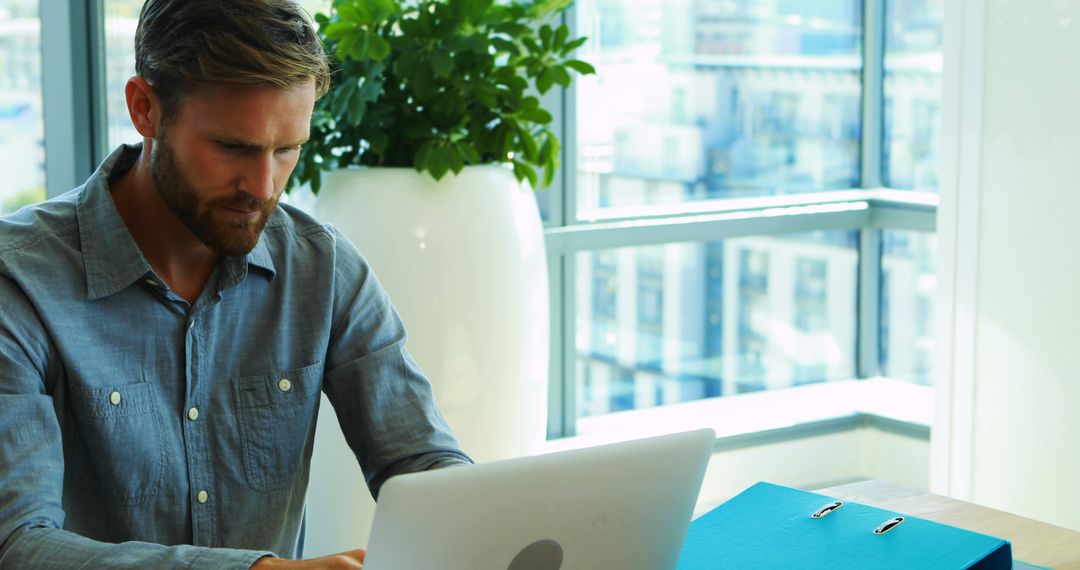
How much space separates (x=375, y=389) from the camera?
5.57ft

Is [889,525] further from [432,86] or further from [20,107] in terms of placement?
[20,107]

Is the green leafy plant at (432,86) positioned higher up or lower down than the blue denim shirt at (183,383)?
higher up

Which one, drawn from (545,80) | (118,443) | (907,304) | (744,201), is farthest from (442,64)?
(907,304)

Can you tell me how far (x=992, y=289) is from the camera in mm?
3428

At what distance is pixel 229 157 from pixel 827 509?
0.81 metres

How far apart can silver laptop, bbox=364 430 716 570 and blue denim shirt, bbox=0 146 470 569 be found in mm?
415

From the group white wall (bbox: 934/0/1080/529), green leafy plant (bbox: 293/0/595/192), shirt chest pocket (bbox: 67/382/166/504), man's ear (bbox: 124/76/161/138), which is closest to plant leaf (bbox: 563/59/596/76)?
green leafy plant (bbox: 293/0/595/192)

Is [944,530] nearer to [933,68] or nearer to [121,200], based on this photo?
[121,200]

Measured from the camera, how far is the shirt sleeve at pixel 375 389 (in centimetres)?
168

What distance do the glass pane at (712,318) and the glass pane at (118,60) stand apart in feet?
4.53

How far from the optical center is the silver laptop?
107 centimetres

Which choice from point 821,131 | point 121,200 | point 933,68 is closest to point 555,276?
point 821,131

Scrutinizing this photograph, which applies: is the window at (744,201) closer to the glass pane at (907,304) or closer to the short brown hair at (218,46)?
the glass pane at (907,304)

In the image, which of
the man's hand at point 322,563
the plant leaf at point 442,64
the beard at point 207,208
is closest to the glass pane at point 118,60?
the plant leaf at point 442,64
